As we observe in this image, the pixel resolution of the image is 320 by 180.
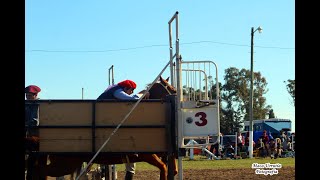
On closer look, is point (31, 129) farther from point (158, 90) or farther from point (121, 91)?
point (158, 90)

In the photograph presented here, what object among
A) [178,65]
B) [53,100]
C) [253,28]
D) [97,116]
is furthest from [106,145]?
[253,28]

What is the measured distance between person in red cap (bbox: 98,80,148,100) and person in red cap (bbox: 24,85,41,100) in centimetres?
100

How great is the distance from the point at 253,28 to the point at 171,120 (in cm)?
2828

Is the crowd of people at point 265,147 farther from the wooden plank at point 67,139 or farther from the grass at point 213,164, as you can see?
the wooden plank at point 67,139

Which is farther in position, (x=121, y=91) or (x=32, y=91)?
(x=32, y=91)

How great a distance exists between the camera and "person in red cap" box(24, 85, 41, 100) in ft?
25.9

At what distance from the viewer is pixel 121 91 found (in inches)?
306

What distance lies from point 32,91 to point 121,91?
1.40 m

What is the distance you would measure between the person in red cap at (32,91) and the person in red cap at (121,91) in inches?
39.4

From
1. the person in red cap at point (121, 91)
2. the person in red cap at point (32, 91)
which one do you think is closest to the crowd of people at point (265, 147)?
the person in red cap at point (121, 91)

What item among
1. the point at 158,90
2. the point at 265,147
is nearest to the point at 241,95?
the point at 265,147

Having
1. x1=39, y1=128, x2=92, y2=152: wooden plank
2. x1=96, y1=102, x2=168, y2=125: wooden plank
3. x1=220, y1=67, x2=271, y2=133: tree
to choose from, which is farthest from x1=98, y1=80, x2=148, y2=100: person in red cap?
x1=220, y1=67, x2=271, y2=133: tree

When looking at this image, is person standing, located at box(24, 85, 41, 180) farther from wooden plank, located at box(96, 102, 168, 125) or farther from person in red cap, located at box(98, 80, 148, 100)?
person in red cap, located at box(98, 80, 148, 100)
